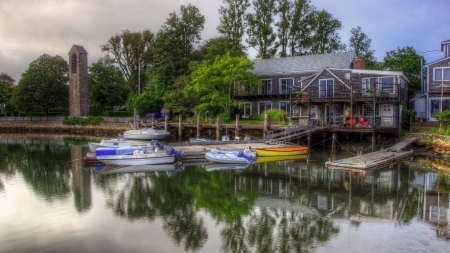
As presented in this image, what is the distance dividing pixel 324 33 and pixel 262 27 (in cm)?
975

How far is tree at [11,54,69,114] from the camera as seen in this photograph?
60.4 m

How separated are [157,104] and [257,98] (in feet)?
49.9

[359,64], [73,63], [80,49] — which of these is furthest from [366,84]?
[73,63]

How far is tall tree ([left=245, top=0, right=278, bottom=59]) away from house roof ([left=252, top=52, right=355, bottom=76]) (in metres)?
11.7

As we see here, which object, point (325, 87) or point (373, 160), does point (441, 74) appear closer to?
point (325, 87)

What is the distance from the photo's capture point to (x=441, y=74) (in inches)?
1400

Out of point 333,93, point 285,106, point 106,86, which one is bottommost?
point 285,106

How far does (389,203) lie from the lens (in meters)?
16.2

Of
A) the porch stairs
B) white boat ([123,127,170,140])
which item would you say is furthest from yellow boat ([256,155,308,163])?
white boat ([123,127,170,140])

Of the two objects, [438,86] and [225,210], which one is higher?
[438,86]

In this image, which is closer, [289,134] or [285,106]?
[289,134]

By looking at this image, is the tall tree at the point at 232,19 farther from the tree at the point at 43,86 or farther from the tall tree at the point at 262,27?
the tree at the point at 43,86

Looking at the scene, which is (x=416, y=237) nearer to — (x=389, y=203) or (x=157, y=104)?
(x=389, y=203)

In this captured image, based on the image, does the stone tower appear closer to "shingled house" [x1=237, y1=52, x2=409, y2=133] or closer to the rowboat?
"shingled house" [x1=237, y1=52, x2=409, y2=133]
